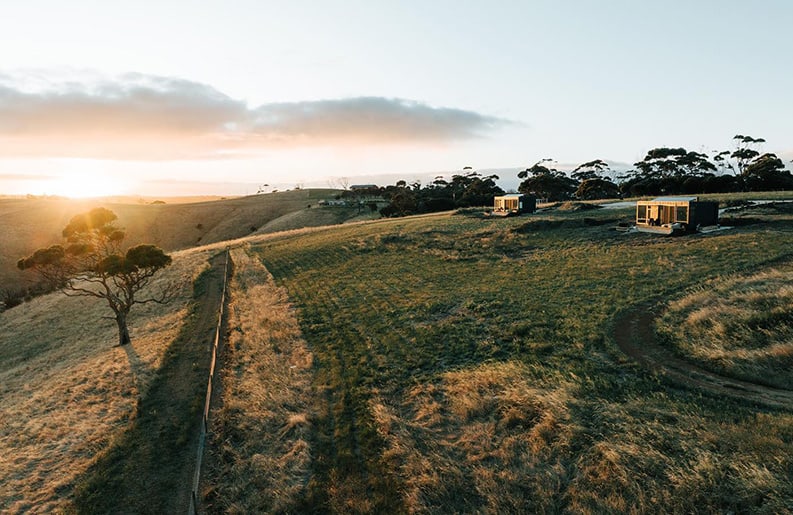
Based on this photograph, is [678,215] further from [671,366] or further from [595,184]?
[595,184]

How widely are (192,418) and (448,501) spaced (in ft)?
35.9

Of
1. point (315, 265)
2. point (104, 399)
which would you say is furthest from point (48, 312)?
point (104, 399)

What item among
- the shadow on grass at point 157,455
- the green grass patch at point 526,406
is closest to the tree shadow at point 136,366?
the shadow on grass at point 157,455

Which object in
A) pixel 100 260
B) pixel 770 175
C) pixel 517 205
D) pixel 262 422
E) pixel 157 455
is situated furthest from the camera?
pixel 770 175

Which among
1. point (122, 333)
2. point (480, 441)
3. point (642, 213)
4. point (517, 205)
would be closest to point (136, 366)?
point (122, 333)

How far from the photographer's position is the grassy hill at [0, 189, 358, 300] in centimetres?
9400

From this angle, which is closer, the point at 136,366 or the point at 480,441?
the point at 480,441

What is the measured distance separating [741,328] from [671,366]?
12.9 feet

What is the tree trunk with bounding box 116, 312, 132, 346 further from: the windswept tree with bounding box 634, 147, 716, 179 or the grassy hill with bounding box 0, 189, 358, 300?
the windswept tree with bounding box 634, 147, 716, 179

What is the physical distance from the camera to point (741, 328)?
16.1 metres

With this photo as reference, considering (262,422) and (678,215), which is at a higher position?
(678,215)

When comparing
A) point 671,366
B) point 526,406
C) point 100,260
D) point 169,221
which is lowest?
point 526,406

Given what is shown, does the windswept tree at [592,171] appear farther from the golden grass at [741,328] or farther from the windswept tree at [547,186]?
the golden grass at [741,328]

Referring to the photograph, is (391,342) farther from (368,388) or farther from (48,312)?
(48,312)
